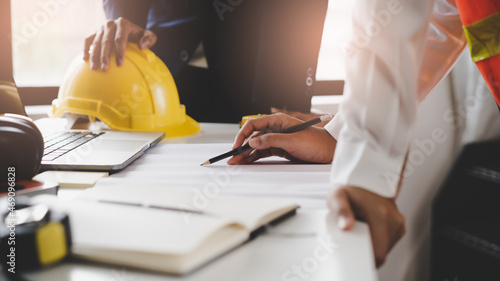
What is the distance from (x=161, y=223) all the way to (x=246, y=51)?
1035 millimetres

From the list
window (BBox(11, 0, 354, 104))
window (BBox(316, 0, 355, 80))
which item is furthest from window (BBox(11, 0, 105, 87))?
window (BBox(316, 0, 355, 80))

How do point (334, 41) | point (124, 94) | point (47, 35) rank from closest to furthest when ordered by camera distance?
point (124, 94), point (47, 35), point (334, 41)

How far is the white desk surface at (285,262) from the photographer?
0.36 metres

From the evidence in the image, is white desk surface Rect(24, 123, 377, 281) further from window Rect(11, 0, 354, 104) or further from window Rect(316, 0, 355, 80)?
window Rect(316, 0, 355, 80)

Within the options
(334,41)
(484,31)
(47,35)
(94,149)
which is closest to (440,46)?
(484,31)

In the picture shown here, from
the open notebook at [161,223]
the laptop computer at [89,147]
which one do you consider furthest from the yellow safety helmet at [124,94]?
the open notebook at [161,223]

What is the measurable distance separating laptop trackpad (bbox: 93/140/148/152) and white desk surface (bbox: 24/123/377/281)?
44cm

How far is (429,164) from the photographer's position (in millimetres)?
1722

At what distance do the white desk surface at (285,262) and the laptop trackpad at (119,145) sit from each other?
0.44 metres

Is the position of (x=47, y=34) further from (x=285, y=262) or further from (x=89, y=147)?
(x=285, y=262)

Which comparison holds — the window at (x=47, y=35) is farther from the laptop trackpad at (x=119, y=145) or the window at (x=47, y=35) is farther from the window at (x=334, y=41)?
the laptop trackpad at (x=119, y=145)

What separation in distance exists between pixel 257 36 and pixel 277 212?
0.99 meters

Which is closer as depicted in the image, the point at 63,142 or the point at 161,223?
the point at 161,223

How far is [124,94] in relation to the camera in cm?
97
